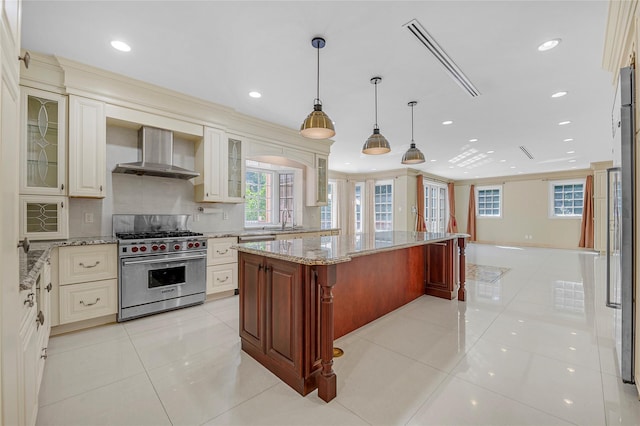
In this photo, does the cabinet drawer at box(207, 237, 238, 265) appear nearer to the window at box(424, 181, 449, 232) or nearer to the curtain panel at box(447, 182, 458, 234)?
the window at box(424, 181, 449, 232)

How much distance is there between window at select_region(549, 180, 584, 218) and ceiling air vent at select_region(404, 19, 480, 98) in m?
→ 8.05

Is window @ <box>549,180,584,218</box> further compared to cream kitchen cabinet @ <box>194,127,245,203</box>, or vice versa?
window @ <box>549,180,584,218</box>

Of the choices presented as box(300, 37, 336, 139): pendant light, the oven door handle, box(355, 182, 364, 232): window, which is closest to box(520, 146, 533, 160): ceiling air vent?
box(355, 182, 364, 232): window

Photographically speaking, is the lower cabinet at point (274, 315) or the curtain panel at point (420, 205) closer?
the lower cabinet at point (274, 315)

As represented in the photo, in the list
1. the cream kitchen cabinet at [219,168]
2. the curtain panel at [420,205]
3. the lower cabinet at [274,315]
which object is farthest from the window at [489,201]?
the lower cabinet at [274,315]

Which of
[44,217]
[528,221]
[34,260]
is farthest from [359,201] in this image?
[34,260]

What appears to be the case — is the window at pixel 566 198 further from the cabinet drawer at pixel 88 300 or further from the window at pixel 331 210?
the cabinet drawer at pixel 88 300

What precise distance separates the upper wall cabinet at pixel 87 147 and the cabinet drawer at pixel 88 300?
3.01ft

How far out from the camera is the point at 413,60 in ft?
8.86

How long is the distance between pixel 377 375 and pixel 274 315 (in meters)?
0.83

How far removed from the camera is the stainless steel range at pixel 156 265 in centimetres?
299

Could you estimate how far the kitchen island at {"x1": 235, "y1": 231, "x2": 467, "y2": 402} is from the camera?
5.87 ft

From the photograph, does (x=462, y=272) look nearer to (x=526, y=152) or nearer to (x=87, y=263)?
(x=87, y=263)

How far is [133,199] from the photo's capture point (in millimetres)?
3549
